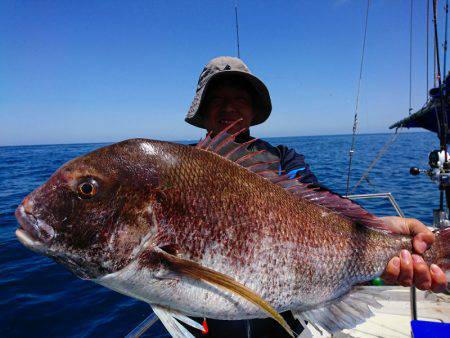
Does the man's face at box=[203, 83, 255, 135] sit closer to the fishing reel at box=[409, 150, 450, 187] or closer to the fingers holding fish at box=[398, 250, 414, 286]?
the fingers holding fish at box=[398, 250, 414, 286]

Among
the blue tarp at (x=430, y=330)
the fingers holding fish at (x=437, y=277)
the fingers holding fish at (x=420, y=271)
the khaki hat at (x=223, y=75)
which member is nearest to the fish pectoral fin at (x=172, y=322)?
the fingers holding fish at (x=420, y=271)

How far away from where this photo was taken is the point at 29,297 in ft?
21.2

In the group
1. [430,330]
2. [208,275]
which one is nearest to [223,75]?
[208,275]

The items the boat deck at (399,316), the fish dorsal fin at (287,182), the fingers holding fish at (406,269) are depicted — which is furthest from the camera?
the boat deck at (399,316)

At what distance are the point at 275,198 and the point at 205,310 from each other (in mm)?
752

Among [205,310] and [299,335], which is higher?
[205,310]

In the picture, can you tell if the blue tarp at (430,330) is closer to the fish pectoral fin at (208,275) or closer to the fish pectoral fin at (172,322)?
the fish pectoral fin at (208,275)

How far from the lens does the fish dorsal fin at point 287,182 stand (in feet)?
6.31

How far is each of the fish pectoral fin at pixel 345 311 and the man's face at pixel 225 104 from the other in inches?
80.0

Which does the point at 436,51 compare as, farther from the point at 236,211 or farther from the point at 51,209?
the point at 51,209

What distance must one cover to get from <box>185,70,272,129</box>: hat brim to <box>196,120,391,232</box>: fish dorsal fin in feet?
4.22

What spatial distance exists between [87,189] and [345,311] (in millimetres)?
1803

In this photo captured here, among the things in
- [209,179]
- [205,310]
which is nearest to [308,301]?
[205,310]

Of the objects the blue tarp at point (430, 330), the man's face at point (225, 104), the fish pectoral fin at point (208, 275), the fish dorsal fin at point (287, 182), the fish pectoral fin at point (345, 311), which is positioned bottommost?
the blue tarp at point (430, 330)
